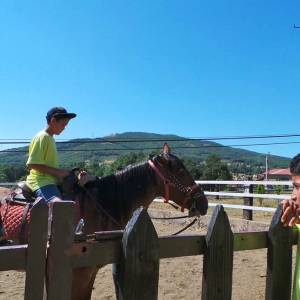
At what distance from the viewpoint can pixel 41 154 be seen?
4.76m

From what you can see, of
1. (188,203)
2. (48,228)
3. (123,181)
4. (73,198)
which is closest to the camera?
(48,228)

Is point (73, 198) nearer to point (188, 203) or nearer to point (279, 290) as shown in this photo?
point (188, 203)

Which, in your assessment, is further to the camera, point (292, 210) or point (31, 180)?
point (31, 180)

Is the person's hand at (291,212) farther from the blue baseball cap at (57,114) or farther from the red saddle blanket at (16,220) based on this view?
the blue baseball cap at (57,114)

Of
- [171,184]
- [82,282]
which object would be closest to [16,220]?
[82,282]

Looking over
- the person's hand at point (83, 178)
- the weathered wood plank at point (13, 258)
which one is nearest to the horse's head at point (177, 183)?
the person's hand at point (83, 178)

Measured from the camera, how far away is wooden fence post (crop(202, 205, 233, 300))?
2377 mm

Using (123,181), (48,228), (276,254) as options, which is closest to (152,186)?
(123,181)

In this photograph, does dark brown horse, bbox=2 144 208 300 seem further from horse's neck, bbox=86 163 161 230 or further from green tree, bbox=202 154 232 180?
green tree, bbox=202 154 232 180

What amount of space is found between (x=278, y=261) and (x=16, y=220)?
2821mm

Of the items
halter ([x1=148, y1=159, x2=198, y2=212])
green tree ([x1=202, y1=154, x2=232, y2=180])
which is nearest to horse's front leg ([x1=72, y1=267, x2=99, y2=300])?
halter ([x1=148, y1=159, x2=198, y2=212])

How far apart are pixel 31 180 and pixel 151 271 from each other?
9.78 feet

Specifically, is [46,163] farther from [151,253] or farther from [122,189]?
[151,253]

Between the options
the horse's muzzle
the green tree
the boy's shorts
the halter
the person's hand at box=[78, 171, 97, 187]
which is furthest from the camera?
the green tree
